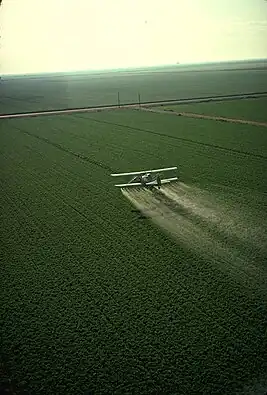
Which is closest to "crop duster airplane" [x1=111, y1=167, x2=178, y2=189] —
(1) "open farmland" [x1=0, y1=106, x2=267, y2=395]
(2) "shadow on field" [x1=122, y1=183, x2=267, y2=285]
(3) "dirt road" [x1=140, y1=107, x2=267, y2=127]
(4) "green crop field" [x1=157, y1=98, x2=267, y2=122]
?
(2) "shadow on field" [x1=122, y1=183, x2=267, y2=285]

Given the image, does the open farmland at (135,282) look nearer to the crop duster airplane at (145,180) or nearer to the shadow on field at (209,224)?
the shadow on field at (209,224)

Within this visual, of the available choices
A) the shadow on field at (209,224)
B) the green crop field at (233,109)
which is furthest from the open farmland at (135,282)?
the green crop field at (233,109)

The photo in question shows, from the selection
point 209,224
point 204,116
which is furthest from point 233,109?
point 209,224

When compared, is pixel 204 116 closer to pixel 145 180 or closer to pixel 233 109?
pixel 233 109

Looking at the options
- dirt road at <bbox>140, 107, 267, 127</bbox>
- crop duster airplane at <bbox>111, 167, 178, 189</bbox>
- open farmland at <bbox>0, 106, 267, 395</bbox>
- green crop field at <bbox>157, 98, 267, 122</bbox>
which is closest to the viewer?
open farmland at <bbox>0, 106, 267, 395</bbox>

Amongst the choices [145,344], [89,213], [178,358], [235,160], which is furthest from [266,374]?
[235,160]

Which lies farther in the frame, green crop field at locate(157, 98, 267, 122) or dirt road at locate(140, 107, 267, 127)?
green crop field at locate(157, 98, 267, 122)

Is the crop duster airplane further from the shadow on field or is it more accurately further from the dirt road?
the dirt road

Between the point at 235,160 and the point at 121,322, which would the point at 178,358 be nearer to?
the point at 121,322
